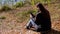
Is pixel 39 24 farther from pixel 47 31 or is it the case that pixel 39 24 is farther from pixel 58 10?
pixel 58 10

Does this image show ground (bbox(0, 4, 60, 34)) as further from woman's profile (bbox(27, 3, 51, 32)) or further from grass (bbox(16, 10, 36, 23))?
woman's profile (bbox(27, 3, 51, 32))

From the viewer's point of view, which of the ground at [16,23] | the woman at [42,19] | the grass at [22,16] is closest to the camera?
the woman at [42,19]

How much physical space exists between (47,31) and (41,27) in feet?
0.79

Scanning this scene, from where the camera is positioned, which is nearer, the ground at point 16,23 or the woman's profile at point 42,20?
the woman's profile at point 42,20

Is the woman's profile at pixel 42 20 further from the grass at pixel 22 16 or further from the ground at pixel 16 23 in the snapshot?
the grass at pixel 22 16

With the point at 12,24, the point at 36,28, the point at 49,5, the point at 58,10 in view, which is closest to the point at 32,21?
the point at 36,28

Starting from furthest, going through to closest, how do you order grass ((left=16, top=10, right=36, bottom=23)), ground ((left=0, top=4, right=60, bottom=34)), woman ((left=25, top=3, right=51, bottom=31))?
grass ((left=16, top=10, right=36, bottom=23))
ground ((left=0, top=4, right=60, bottom=34))
woman ((left=25, top=3, right=51, bottom=31))

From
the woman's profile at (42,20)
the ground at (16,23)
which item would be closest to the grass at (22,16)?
the ground at (16,23)

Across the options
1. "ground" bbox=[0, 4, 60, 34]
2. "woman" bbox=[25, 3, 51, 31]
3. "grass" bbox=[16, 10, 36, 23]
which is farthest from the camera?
"grass" bbox=[16, 10, 36, 23]

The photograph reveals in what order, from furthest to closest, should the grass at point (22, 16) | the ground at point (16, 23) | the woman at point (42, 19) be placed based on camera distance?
1. the grass at point (22, 16)
2. the ground at point (16, 23)
3. the woman at point (42, 19)

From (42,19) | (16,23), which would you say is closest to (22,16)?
(16,23)

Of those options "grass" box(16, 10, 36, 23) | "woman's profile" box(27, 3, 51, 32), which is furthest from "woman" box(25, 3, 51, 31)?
"grass" box(16, 10, 36, 23)

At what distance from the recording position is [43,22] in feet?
20.2

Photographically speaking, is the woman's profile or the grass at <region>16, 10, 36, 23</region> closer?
the woman's profile
